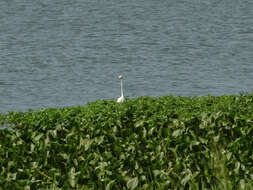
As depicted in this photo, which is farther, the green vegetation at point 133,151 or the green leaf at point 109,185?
the green vegetation at point 133,151

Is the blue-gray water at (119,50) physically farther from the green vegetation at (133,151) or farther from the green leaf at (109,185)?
the green leaf at (109,185)

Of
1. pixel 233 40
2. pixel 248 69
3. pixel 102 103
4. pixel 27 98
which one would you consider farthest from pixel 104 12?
pixel 102 103

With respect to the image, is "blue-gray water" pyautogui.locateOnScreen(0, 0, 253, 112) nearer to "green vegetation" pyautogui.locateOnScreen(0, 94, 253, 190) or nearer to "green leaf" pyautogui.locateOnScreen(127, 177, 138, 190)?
"green vegetation" pyautogui.locateOnScreen(0, 94, 253, 190)

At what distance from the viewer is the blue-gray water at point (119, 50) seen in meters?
19.0

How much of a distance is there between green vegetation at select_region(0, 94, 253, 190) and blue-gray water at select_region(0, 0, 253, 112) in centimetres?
862

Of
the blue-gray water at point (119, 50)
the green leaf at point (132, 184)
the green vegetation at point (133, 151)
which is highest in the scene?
the green vegetation at point (133, 151)

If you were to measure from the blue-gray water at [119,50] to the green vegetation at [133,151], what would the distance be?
8.62 m

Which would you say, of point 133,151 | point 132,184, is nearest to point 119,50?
point 133,151

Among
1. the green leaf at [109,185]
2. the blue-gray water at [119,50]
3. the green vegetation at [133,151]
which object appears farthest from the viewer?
the blue-gray water at [119,50]

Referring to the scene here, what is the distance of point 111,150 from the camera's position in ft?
28.4

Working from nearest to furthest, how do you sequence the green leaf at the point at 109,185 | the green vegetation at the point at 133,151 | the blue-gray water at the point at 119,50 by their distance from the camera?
the green leaf at the point at 109,185 < the green vegetation at the point at 133,151 < the blue-gray water at the point at 119,50

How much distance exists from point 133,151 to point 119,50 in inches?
667

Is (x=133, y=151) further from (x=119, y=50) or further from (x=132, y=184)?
(x=119, y=50)

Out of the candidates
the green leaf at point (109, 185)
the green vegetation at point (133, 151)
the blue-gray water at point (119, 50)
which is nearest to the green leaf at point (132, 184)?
the green vegetation at point (133, 151)
